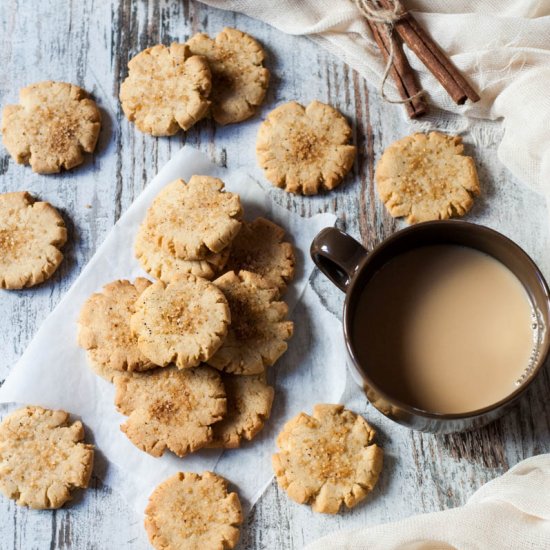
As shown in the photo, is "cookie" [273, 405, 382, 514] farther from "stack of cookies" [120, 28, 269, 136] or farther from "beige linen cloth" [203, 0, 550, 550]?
"stack of cookies" [120, 28, 269, 136]

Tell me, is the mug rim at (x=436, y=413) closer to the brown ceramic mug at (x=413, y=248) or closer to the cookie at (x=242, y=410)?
the brown ceramic mug at (x=413, y=248)

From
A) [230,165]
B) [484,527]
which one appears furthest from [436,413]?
[230,165]

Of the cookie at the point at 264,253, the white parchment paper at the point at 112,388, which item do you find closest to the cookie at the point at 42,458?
the white parchment paper at the point at 112,388

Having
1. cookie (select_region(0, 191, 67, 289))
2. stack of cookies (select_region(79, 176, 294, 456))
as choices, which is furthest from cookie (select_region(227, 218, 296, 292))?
cookie (select_region(0, 191, 67, 289))

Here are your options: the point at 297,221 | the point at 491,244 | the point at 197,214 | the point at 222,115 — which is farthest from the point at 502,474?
the point at 222,115

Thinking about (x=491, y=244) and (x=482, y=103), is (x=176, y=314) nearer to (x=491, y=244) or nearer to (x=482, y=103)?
(x=491, y=244)

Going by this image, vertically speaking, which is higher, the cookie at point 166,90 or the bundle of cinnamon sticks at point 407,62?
the bundle of cinnamon sticks at point 407,62

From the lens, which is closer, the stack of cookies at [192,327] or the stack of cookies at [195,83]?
the stack of cookies at [192,327]
